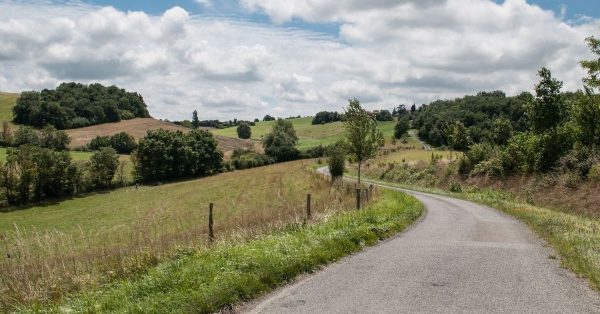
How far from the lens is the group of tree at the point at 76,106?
133750 mm

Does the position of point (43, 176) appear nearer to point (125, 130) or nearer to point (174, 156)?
point (174, 156)

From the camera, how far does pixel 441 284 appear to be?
9.25m

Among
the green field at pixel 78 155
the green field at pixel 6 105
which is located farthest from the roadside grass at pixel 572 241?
the green field at pixel 6 105

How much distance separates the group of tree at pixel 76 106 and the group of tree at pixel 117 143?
25102 mm

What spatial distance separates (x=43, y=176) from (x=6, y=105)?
8883cm

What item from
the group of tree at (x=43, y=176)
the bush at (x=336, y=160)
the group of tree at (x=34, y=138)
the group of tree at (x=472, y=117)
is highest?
the group of tree at (x=472, y=117)

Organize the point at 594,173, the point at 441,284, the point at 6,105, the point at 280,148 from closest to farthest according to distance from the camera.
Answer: the point at 441,284, the point at 594,173, the point at 280,148, the point at 6,105

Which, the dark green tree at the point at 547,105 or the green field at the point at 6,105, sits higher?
the green field at the point at 6,105

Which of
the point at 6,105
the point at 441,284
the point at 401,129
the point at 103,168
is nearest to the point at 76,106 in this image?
the point at 6,105

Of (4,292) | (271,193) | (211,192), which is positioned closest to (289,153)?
(211,192)

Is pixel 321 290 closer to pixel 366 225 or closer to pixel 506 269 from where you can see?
pixel 506 269

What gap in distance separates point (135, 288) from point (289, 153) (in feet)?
372

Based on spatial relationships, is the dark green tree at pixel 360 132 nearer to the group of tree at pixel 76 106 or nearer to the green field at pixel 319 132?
the green field at pixel 319 132

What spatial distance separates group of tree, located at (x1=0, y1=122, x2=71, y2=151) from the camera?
10819cm
